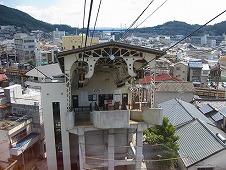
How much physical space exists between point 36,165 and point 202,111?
17918mm

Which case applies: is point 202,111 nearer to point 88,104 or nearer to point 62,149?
point 88,104

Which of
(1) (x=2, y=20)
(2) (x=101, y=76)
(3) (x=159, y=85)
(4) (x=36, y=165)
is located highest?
(1) (x=2, y=20)

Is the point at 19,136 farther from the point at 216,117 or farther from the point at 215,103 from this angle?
the point at 215,103

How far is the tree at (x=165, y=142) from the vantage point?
16312mm

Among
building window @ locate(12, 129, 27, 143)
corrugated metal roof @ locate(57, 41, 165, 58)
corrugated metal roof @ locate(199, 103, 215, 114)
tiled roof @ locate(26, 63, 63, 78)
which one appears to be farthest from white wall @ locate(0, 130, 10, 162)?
corrugated metal roof @ locate(199, 103, 215, 114)

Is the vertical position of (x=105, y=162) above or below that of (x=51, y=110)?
→ below

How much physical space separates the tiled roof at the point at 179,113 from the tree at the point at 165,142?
3536mm

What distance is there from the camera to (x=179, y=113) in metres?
22.8

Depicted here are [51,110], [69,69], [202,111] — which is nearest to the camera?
[69,69]

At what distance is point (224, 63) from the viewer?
76.1 meters

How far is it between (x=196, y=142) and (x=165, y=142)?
2387 millimetres

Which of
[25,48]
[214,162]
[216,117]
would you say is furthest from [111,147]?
[25,48]

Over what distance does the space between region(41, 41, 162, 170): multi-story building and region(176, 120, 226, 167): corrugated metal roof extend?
378 cm

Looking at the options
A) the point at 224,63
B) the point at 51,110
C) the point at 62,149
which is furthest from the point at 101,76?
the point at 224,63
